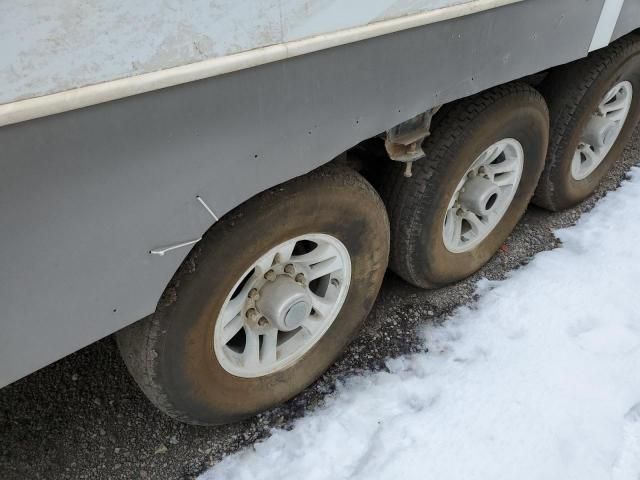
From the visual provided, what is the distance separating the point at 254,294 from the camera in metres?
1.90

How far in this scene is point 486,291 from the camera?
2.77 meters

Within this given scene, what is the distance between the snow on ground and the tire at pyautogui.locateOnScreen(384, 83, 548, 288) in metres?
0.38

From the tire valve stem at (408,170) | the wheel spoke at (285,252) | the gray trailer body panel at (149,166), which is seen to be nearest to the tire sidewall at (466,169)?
the tire valve stem at (408,170)

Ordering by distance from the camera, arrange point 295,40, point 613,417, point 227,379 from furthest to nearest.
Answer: point 613,417 < point 227,379 < point 295,40

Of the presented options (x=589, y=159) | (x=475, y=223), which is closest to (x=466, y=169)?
(x=475, y=223)

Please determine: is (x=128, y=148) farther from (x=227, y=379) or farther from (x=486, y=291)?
(x=486, y=291)

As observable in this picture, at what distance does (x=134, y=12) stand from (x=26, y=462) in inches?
65.8

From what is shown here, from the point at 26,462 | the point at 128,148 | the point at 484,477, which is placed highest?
the point at 128,148

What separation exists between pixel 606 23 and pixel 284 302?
5.82ft

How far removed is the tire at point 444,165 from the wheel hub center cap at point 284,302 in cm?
61

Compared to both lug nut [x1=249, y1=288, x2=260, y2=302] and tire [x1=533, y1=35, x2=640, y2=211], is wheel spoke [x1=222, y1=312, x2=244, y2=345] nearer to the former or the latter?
lug nut [x1=249, y1=288, x2=260, y2=302]

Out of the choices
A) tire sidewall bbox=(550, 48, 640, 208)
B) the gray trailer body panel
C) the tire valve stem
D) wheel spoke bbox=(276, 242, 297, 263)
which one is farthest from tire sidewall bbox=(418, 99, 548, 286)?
wheel spoke bbox=(276, 242, 297, 263)

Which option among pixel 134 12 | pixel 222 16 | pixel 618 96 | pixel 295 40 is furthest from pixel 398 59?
pixel 618 96

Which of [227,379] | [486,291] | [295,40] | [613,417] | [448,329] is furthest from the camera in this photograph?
[486,291]
